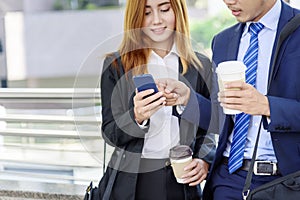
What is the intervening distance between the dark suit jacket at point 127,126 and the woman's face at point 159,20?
114 mm

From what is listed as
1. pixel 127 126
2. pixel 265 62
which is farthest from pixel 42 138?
pixel 265 62

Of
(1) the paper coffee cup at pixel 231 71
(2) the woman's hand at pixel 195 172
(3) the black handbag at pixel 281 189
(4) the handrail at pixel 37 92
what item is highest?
(1) the paper coffee cup at pixel 231 71

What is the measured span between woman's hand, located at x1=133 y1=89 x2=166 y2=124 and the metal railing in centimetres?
131

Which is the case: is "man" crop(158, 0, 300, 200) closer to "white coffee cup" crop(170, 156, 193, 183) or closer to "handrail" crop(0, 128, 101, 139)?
"white coffee cup" crop(170, 156, 193, 183)

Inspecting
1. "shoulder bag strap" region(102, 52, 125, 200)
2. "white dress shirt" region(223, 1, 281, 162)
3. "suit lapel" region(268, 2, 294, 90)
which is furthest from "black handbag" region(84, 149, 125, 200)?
"suit lapel" region(268, 2, 294, 90)

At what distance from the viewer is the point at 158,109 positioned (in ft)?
4.68

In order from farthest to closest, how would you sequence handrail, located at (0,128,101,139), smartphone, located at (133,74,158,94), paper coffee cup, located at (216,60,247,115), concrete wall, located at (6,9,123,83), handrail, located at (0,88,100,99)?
concrete wall, located at (6,9,123,83)
handrail, located at (0,88,100,99)
handrail, located at (0,128,101,139)
smartphone, located at (133,74,158,94)
paper coffee cup, located at (216,60,247,115)

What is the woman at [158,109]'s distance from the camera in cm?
145

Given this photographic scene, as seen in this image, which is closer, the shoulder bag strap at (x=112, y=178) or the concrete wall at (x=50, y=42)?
the shoulder bag strap at (x=112, y=178)

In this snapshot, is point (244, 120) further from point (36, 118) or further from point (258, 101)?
point (36, 118)

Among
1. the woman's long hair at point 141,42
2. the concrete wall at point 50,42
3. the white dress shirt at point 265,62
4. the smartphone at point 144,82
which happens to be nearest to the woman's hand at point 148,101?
the smartphone at point 144,82

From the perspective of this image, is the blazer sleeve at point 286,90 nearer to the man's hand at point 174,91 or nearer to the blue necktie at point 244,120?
the blue necktie at point 244,120

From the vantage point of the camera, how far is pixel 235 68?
1.23m

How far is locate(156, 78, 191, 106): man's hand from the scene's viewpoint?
1401 mm
